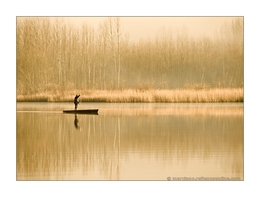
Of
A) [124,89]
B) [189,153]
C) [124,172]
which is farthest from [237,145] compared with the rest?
[124,89]

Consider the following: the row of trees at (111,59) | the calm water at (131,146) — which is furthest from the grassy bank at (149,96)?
the calm water at (131,146)

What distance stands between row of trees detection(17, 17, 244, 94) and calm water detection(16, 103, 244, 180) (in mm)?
2281

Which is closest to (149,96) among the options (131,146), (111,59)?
(111,59)

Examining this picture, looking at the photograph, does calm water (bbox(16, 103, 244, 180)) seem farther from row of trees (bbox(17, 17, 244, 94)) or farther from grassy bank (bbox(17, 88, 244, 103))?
row of trees (bbox(17, 17, 244, 94))

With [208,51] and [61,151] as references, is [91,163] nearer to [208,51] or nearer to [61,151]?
[61,151]

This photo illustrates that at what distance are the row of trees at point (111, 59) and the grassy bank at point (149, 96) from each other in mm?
237

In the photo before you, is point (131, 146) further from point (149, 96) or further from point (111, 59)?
point (111, 59)

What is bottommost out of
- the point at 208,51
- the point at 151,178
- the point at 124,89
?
the point at 151,178

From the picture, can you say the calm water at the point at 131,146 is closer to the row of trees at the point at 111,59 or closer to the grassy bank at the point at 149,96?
the grassy bank at the point at 149,96

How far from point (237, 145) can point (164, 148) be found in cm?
160

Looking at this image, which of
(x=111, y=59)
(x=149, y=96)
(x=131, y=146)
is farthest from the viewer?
(x=111, y=59)

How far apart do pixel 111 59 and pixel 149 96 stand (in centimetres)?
285

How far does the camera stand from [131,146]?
12.3m

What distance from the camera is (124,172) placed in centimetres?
1005
